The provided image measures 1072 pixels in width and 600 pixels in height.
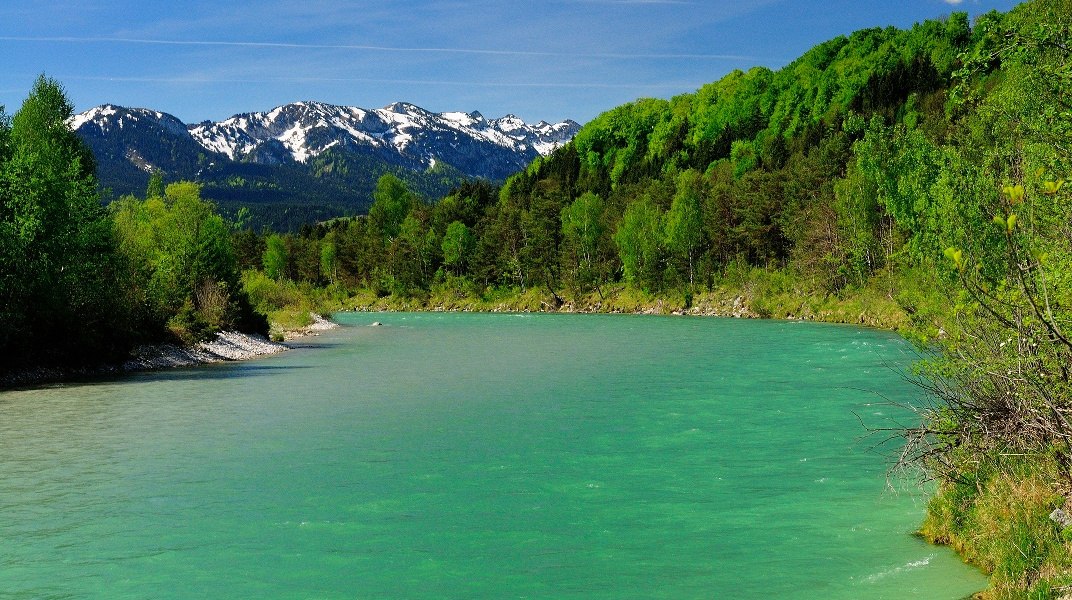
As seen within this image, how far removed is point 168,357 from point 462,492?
3621 cm

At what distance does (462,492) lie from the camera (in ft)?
66.8

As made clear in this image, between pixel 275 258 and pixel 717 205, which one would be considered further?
pixel 275 258

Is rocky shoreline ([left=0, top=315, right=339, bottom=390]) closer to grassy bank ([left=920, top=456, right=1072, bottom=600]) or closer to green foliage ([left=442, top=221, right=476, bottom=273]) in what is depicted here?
grassy bank ([left=920, top=456, right=1072, bottom=600])

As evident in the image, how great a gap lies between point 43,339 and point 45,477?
25.6m

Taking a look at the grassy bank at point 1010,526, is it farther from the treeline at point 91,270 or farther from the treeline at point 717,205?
the treeline at point 717,205

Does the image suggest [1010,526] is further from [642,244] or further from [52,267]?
[642,244]

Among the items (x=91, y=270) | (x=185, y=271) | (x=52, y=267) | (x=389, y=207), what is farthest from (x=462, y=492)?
(x=389, y=207)

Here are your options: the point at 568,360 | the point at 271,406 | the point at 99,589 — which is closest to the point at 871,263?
the point at 568,360

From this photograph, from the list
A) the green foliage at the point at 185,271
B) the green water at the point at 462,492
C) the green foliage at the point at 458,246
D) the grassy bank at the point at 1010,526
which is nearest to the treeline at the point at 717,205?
the green foliage at the point at 458,246

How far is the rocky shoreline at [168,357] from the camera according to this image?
139 ft

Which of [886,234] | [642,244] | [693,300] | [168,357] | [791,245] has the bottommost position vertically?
[168,357]

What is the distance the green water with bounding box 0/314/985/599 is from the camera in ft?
48.1

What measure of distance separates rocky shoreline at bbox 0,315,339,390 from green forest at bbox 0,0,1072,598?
1.01m

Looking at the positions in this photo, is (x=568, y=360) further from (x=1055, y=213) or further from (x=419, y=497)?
(x=1055, y=213)
